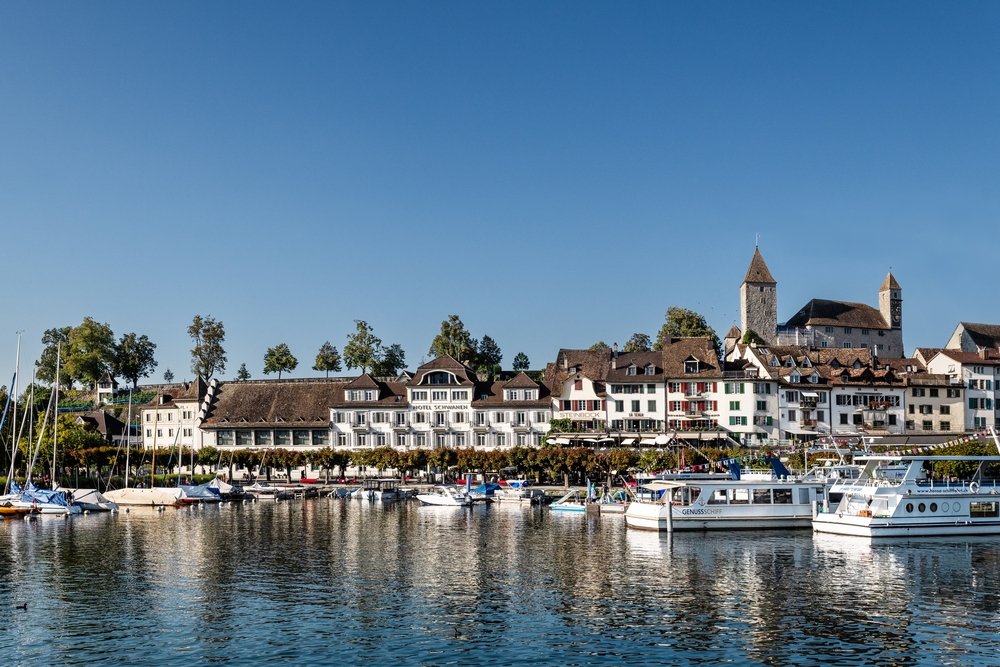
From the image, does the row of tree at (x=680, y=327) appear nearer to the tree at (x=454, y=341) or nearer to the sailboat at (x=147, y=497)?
the tree at (x=454, y=341)

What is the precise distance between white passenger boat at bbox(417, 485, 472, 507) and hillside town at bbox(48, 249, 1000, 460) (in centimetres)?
2720

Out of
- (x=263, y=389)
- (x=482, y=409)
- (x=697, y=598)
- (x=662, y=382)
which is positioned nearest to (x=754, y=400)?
(x=662, y=382)

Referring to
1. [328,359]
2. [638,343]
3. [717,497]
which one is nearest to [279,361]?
[328,359]

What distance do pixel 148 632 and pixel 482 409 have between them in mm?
98473

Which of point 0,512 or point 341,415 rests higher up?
point 341,415

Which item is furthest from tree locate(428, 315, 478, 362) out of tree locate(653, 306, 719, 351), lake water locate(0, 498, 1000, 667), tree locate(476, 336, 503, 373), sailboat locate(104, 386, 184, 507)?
lake water locate(0, 498, 1000, 667)

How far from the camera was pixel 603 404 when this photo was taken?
439 ft

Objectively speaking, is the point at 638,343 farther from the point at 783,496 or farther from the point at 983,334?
the point at 783,496

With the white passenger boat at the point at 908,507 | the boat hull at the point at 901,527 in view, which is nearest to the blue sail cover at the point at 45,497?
the white passenger boat at the point at 908,507

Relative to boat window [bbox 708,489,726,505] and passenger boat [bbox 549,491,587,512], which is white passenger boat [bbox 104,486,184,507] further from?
boat window [bbox 708,489,726,505]

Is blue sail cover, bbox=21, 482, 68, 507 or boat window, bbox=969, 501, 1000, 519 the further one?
blue sail cover, bbox=21, 482, 68, 507

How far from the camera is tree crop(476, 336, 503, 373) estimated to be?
178 meters

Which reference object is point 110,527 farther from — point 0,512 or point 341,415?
point 341,415

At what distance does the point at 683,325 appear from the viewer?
188250 mm
